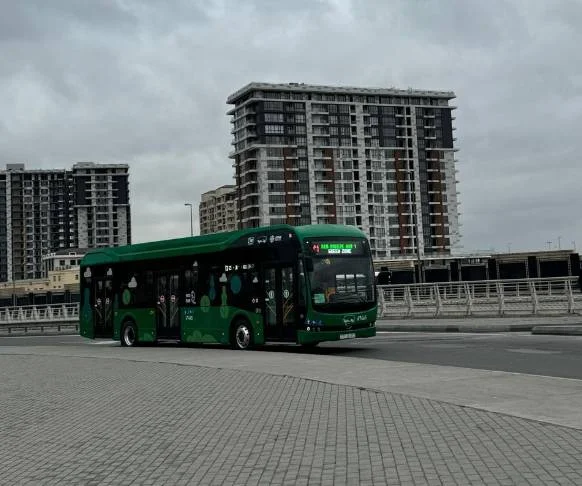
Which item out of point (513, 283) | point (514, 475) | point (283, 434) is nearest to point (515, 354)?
point (283, 434)

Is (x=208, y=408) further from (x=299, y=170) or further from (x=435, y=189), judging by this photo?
(x=435, y=189)

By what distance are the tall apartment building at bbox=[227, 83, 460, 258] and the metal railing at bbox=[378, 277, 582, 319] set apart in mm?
110000

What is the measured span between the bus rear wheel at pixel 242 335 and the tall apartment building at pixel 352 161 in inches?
4866

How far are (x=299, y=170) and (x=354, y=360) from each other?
13847 centimetres

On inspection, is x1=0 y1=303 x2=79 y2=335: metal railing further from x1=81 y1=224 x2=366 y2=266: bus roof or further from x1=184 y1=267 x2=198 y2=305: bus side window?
x1=184 y1=267 x2=198 y2=305: bus side window

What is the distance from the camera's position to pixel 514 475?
5770 millimetres

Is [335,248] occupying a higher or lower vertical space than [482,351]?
higher

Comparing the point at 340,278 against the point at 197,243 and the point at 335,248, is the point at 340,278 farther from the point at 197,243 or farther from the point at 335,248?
the point at 197,243


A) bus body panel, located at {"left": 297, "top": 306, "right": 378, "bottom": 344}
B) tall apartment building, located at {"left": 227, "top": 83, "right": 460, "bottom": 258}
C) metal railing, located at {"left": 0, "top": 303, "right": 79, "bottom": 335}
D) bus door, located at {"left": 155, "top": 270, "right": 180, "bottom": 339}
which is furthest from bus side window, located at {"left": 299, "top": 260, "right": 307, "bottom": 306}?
tall apartment building, located at {"left": 227, "top": 83, "right": 460, "bottom": 258}

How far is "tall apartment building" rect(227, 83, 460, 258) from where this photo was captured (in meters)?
149

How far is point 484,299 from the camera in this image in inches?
1204

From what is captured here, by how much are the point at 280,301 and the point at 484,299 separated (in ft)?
46.5

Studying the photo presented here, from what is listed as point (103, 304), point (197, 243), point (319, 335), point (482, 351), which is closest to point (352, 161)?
point (103, 304)

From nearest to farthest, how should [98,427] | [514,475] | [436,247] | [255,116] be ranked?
[514,475] < [98,427] < [255,116] < [436,247]
